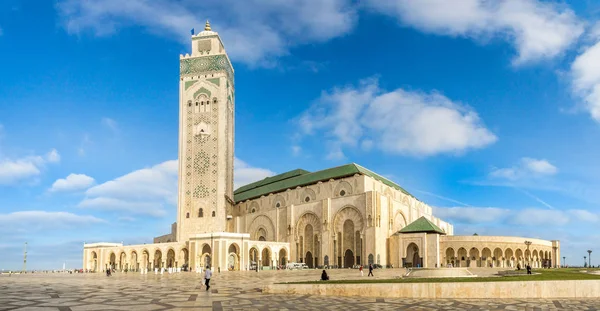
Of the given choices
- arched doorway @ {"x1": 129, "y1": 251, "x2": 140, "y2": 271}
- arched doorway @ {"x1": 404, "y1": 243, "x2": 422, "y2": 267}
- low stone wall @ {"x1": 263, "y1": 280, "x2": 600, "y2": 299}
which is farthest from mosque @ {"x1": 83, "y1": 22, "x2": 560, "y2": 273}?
low stone wall @ {"x1": 263, "y1": 280, "x2": 600, "y2": 299}

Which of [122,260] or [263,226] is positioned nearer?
[263,226]

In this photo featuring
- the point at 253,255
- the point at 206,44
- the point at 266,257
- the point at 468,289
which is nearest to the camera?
the point at 468,289

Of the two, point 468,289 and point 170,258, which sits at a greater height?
point 468,289

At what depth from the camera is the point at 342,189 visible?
168ft

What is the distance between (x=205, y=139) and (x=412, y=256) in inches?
965

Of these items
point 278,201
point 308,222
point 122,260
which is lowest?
point 122,260

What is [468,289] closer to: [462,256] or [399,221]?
[462,256]

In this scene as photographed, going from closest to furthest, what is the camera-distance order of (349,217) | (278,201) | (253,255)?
(349,217) → (253,255) → (278,201)

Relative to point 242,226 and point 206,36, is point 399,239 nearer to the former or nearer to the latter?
point 242,226

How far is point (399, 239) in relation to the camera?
45688 mm

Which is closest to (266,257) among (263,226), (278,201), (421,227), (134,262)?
(263,226)

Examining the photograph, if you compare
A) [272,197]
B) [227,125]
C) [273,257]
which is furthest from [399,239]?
[227,125]

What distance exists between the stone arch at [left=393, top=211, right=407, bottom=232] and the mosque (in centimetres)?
9

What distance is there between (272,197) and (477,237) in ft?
71.4
